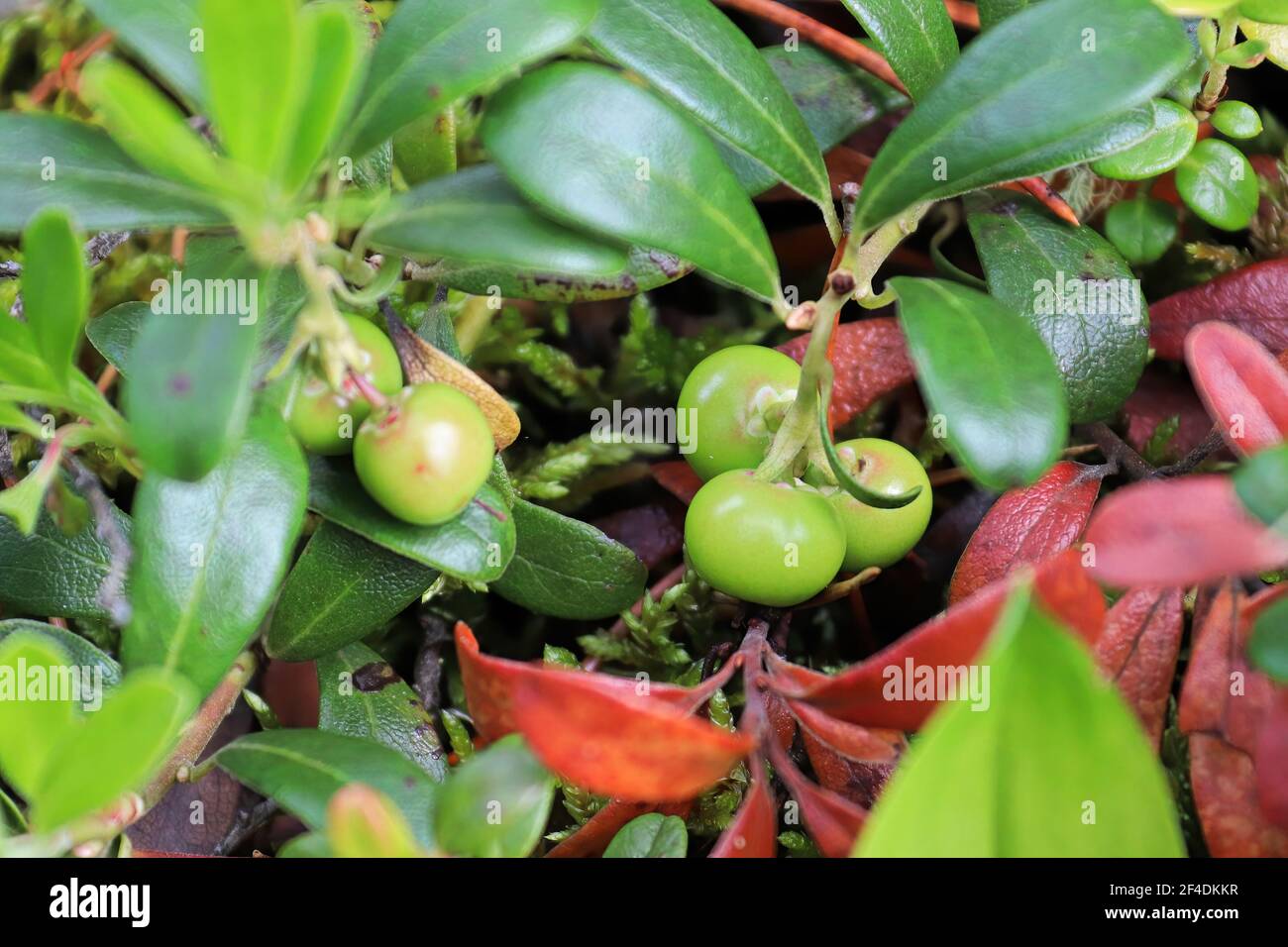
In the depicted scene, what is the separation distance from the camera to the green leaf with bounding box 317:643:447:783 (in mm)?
1219

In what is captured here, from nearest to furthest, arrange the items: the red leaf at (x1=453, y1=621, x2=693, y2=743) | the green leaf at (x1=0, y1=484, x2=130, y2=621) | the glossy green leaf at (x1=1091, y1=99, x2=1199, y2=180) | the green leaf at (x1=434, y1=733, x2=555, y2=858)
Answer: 1. the green leaf at (x1=434, y1=733, x2=555, y2=858)
2. the red leaf at (x1=453, y1=621, x2=693, y2=743)
3. the green leaf at (x1=0, y1=484, x2=130, y2=621)
4. the glossy green leaf at (x1=1091, y1=99, x2=1199, y2=180)

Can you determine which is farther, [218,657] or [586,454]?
[586,454]

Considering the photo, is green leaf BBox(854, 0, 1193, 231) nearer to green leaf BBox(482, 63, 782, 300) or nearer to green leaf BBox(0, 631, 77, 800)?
green leaf BBox(482, 63, 782, 300)

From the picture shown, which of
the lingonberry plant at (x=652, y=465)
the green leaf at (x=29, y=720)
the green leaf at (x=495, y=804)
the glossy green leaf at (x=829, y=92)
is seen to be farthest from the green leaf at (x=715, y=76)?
the green leaf at (x=29, y=720)

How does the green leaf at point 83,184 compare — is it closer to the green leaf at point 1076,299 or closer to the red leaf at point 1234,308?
the green leaf at point 1076,299

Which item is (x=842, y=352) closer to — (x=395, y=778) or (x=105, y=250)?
(x=395, y=778)

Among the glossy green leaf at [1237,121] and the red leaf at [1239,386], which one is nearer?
the red leaf at [1239,386]

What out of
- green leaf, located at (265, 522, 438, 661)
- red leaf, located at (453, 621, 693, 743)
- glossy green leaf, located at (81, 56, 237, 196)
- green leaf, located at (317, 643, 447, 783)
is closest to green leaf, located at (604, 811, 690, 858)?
red leaf, located at (453, 621, 693, 743)

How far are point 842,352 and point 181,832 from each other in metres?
1.05

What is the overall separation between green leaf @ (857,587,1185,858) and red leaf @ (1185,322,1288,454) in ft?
1.42

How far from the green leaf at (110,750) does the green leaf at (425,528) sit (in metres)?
0.33

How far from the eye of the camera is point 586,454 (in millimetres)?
1583

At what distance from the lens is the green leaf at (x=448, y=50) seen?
95cm
